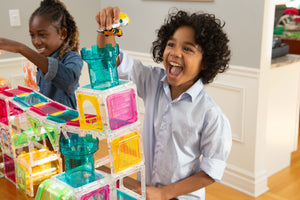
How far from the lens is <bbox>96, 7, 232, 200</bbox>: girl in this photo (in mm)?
1160

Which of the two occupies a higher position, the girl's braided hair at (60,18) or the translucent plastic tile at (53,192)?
the girl's braided hair at (60,18)

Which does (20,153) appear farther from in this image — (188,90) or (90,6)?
(90,6)

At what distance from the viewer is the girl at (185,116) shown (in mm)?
1160

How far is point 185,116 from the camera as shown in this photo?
1214 mm

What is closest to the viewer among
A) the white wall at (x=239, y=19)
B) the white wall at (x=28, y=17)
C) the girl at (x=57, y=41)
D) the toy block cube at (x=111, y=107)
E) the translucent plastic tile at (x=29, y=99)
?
the toy block cube at (x=111, y=107)

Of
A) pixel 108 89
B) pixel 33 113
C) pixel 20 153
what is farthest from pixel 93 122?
pixel 20 153

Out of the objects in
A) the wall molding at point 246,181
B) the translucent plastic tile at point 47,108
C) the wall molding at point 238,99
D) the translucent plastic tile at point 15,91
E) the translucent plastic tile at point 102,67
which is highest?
the translucent plastic tile at point 102,67

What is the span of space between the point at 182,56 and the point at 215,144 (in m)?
0.32

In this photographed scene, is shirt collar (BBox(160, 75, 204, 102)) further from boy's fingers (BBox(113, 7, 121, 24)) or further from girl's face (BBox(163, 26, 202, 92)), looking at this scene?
boy's fingers (BBox(113, 7, 121, 24))

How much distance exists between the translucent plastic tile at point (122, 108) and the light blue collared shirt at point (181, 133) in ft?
0.93

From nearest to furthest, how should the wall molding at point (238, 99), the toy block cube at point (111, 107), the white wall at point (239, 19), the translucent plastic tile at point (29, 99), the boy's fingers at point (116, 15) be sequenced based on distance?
1. the toy block cube at point (111, 107)
2. the boy's fingers at point (116, 15)
3. the translucent plastic tile at point (29, 99)
4. the white wall at point (239, 19)
5. the wall molding at point (238, 99)

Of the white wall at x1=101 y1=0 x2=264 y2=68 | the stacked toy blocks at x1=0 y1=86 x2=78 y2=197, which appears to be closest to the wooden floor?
the white wall at x1=101 y1=0 x2=264 y2=68

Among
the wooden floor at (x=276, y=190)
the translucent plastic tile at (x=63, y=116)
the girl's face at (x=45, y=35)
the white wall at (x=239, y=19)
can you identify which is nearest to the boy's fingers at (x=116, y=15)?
the translucent plastic tile at (x=63, y=116)

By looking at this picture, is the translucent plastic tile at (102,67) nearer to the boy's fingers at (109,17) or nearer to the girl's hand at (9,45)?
the boy's fingers at (109,17)
